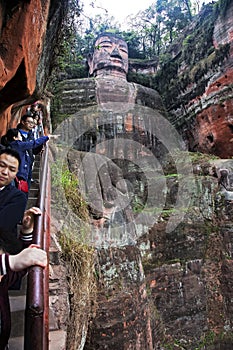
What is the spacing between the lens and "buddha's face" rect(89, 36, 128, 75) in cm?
2184

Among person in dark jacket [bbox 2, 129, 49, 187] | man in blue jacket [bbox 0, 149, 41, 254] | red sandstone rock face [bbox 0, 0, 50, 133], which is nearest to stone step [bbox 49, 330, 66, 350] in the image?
man in blue jacket [bbox 0, 149, 41, 254]

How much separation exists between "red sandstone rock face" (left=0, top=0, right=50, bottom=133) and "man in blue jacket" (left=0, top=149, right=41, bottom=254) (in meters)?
1.01

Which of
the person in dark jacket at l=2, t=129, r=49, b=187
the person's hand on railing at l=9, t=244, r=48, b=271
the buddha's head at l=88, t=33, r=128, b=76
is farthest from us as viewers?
the buddha's head at l=88, t=33, r=128, b=76

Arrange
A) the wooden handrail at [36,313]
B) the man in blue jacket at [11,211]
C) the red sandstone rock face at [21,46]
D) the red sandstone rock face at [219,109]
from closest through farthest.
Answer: the wooden handrail at [36,313] → the man in blue jacket at [11,211] → the red sandstone rock face at [21,46] → the red sandstone rock face at [219,109]

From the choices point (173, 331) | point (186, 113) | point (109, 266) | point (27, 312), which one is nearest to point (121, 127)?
point (186, 113)

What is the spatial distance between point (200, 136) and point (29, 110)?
467 inches

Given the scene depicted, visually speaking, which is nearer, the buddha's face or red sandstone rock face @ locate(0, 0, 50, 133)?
red sandstone rock face @ locate(0, 0, 50, 133)

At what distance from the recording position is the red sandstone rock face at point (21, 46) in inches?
103

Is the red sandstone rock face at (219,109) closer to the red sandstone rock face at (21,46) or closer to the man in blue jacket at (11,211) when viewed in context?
the red sandstone rock face at (21,46)

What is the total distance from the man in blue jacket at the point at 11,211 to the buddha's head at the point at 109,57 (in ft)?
69.0

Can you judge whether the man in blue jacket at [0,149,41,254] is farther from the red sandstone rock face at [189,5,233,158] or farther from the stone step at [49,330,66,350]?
the red sandstone rock face at [189,5,233,158]

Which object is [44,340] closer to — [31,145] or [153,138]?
[31,145]

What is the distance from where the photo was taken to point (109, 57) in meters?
22.0

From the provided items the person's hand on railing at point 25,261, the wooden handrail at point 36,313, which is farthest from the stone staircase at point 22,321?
the person's hand on railing at point 25,261
